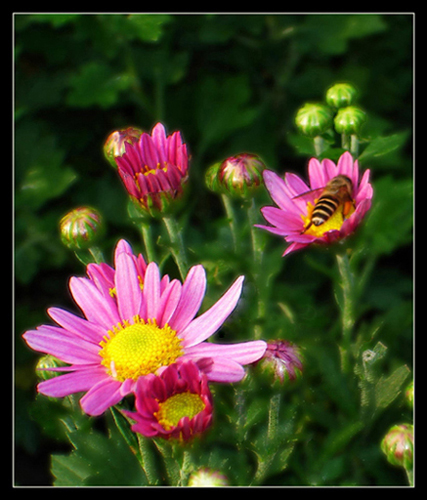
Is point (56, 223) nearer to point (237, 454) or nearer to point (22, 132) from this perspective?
point (22, 132)

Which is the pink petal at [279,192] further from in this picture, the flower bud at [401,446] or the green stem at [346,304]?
the flower bud at [401,446]

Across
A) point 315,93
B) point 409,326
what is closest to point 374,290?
point 409,326

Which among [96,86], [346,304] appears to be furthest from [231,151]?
[346,304]

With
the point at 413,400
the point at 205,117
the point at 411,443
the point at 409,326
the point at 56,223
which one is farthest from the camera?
the point at 205,117

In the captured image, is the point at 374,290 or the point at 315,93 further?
the point at 315,93

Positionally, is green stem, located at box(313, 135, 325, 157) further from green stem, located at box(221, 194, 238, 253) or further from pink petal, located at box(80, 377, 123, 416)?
pink petal, located at box(80, 377, 123, 416)

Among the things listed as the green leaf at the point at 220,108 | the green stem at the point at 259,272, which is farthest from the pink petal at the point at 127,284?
the green leaf at the point at 220,108

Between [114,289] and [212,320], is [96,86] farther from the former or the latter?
[212,320]
